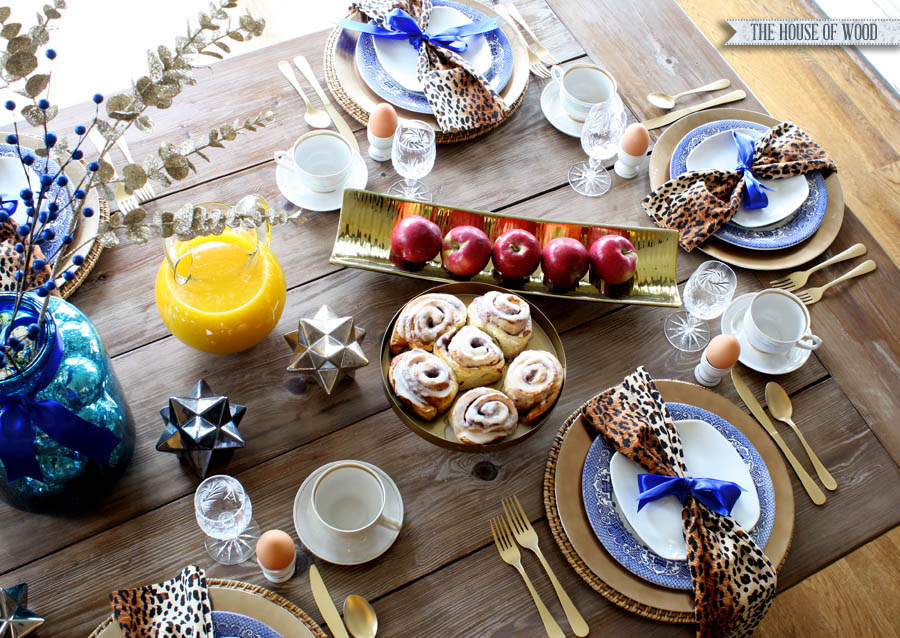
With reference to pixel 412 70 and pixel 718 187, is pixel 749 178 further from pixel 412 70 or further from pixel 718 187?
pixel 412 70

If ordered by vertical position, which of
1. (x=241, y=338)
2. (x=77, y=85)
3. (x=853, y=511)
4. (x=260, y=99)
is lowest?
(x=77, y=85)

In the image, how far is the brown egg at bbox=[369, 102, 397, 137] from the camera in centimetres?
138

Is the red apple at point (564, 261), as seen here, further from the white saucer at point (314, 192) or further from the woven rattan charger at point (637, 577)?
the white saucer at point (314, 192)

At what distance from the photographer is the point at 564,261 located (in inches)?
49.4

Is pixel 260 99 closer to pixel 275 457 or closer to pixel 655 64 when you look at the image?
pixel 275 457

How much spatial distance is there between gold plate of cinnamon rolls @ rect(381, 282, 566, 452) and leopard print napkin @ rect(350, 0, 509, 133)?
0.45m

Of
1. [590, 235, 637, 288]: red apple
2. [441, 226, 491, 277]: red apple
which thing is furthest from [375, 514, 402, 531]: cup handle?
[590, 235, 637, 288]: red apple

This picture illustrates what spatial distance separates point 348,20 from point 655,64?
2.26 feet

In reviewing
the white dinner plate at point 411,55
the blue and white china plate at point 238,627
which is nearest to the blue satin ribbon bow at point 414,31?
the white dinner plate at point 411,55

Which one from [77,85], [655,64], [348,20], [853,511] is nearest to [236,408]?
[348,20]

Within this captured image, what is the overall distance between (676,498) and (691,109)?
2.88 ft

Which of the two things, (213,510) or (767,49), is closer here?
(213,510)

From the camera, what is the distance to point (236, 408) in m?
1.12

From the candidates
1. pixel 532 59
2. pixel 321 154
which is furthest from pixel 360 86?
pixel 532 59
